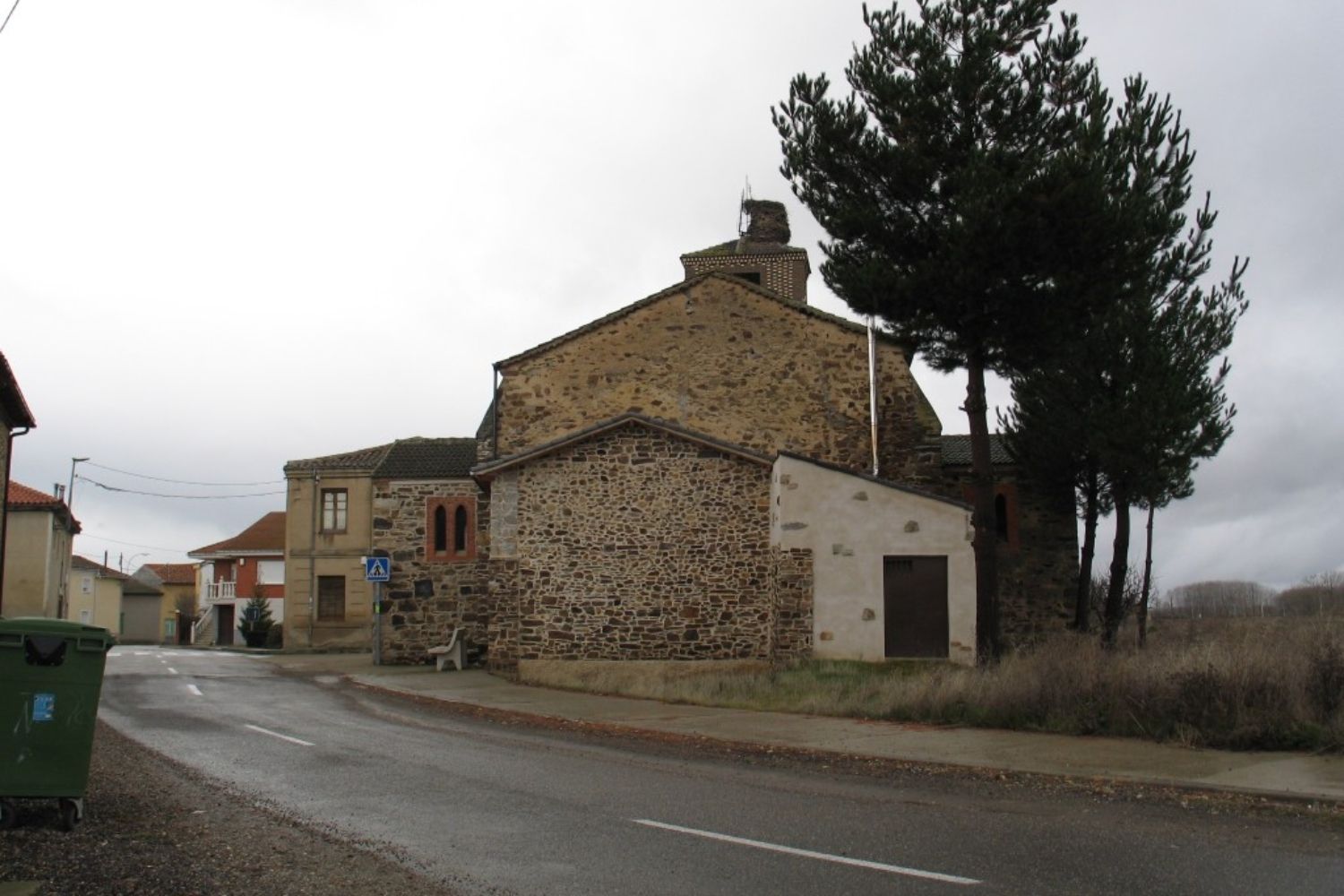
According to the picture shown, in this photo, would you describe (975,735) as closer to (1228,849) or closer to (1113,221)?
(1228,849)

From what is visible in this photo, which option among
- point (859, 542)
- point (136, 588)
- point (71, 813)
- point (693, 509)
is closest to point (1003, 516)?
point (859, 542)

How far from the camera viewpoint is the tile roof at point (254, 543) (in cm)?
6325

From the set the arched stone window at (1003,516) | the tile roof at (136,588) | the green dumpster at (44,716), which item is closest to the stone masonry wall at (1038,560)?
the arched stone window at (1003,516)

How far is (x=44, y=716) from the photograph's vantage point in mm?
8430

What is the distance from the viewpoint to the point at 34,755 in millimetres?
8336

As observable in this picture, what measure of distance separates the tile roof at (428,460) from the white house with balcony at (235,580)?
3410 cm

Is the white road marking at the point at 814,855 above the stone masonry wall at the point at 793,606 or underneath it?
underneath

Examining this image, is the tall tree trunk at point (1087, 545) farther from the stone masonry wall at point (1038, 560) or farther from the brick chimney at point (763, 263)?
the brick chimney at point (763, 263)

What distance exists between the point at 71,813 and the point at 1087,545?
2546 centimetres

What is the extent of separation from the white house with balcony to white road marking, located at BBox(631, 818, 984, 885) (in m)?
57.5

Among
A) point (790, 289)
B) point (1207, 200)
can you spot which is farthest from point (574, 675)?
point (790, 289)

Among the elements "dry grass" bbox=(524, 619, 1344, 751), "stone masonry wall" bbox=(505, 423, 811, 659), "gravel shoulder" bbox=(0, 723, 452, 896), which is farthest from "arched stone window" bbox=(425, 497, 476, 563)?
"gravel shoulder" bbox=(0, 723, 452, 896)

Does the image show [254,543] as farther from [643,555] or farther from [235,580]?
[643,555]

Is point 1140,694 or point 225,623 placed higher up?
point 1140,694
